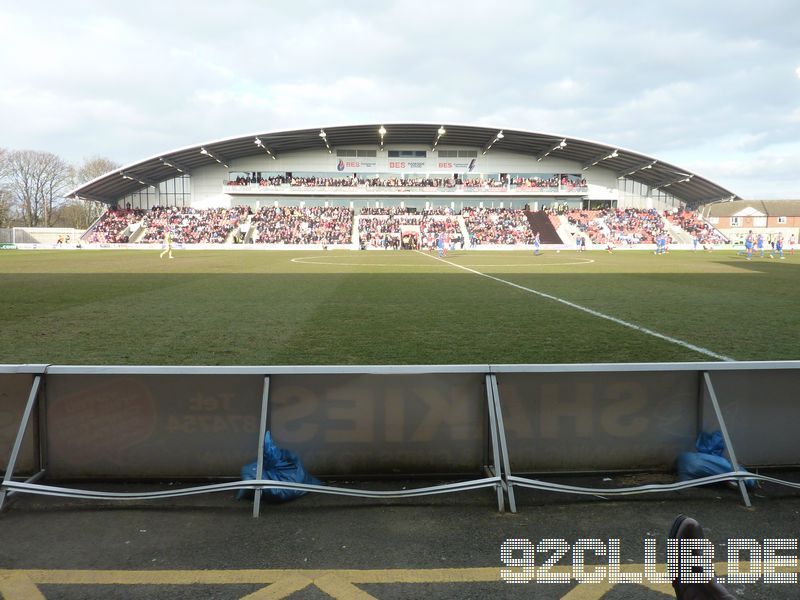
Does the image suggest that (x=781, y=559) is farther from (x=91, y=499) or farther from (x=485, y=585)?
(x=91, y=499)

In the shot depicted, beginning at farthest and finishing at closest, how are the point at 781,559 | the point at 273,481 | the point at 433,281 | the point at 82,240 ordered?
1. the point at 82,240
2. the point at 433,281
3. the point at 273,481
4. the point at 781,559

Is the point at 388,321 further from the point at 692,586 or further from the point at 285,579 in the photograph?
the point at 692,586

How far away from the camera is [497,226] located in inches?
2544

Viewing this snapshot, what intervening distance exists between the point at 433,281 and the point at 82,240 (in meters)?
57.0

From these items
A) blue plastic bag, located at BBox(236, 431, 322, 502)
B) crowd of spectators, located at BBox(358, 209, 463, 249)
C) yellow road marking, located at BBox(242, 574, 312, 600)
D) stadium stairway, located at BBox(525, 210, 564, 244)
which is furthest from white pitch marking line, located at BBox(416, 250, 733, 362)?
stadium stairway, located at BBox(525, 210, 564, 244)

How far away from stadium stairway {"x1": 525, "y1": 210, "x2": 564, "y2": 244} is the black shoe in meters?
61.4

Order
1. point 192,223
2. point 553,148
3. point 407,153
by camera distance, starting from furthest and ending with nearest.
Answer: point 407,153
point 553,148
point 192,223

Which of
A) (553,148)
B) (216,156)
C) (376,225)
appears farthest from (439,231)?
(216,156)

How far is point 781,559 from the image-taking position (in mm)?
3424

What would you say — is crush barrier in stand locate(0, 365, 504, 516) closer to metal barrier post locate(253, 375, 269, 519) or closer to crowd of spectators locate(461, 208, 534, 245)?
metal barrier post locate(253, 375, 269, 519)

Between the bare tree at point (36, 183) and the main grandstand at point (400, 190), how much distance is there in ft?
70.6

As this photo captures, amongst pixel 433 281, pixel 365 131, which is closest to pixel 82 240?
pixel 365 131

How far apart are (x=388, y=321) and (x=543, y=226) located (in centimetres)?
5732

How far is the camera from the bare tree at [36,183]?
8069 cm
